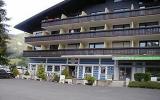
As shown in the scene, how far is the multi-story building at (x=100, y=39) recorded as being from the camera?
37188 millimetres

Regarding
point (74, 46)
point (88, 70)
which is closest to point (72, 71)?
point (88, 70)

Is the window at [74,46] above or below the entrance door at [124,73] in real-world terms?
above

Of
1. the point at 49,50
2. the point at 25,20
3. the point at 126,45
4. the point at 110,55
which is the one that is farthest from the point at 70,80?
the point at 25,20

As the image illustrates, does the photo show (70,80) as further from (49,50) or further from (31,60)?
(31,60)

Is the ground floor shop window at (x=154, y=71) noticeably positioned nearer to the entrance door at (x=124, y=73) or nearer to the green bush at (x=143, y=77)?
the entrance door at (x=124, y=73)

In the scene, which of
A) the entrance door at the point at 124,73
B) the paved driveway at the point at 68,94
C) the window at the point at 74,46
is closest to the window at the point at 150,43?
the entrance door at the point at 124,73

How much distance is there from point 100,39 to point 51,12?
12.8m

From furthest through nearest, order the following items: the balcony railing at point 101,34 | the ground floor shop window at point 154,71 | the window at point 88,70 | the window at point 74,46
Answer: the window at point 74,46 → the window at point 88,70 → the balcony railing at point 101,34 → the ground floor shop window at point 154,71

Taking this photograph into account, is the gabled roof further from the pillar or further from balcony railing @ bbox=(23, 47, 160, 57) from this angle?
the pillar

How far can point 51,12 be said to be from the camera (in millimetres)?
50812

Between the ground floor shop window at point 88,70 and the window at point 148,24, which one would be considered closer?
the window at point 148,24

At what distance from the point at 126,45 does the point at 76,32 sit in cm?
846

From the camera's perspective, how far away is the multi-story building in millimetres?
37188

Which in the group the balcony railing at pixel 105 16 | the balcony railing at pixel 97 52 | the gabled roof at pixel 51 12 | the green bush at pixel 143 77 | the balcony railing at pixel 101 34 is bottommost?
the green bush at pixel 143 77
